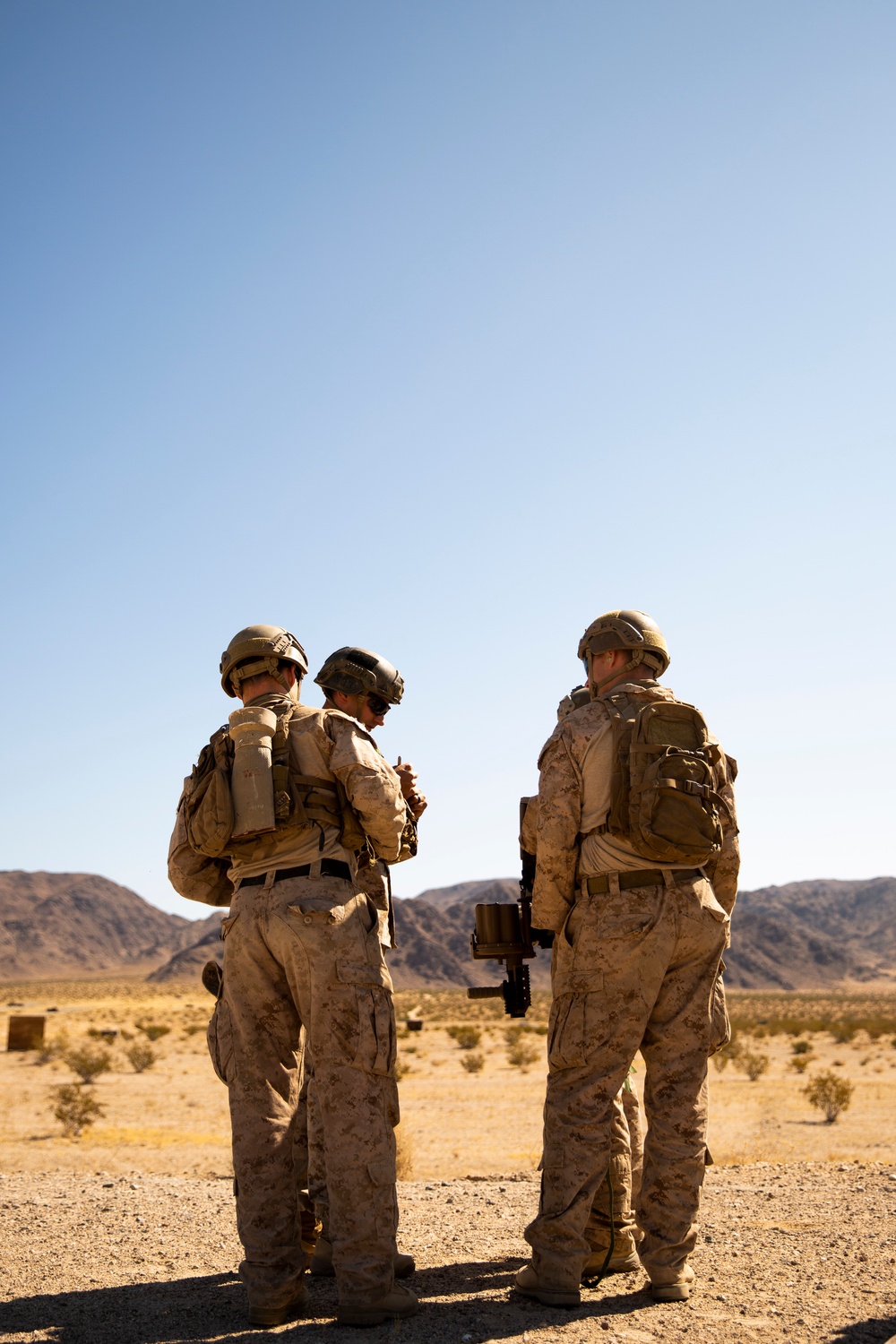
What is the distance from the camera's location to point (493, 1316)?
15.2 ft

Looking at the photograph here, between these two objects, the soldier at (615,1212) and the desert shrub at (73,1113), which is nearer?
the soldier at (615,1212)

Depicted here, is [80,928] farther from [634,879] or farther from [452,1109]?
[634,879]

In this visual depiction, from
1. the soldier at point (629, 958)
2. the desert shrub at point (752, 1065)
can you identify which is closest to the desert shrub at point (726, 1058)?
the desert shrub at point (752, 1065)

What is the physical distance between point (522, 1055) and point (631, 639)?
22.0 metres

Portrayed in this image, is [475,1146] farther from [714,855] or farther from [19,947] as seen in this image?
[19,947]

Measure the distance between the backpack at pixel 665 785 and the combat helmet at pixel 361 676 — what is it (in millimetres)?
1291

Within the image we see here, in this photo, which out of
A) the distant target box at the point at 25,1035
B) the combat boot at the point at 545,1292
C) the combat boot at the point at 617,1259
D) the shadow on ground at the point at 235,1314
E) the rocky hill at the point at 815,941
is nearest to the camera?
the shadow on ground at the point at 235,1314

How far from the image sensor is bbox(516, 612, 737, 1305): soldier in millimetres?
4828

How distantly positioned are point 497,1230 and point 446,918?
121 meters

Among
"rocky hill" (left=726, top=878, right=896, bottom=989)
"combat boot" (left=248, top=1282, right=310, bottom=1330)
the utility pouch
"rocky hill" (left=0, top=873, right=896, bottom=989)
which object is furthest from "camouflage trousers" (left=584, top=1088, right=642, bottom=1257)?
"rocky hill" (left=726, top=878, right=896, bottom=989)

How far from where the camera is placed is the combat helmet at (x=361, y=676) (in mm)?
5805

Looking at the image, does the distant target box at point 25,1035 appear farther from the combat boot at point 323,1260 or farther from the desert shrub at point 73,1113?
the combat boot at point 323,1260

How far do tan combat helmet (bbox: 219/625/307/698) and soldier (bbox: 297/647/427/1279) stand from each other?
466mm

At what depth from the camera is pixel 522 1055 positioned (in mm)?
25406
